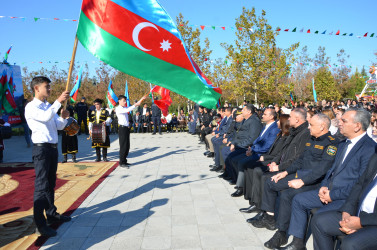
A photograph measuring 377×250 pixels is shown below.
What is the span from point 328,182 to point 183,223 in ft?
6.99

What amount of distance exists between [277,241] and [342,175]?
1134 mm

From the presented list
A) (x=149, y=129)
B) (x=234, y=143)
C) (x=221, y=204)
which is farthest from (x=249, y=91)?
(x=221, y=204)

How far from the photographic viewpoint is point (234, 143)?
6773mm

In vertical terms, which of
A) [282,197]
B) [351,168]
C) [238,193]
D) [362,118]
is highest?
[362,118]

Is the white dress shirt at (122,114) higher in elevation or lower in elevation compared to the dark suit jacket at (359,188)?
higher

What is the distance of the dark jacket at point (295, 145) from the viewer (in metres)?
4.41

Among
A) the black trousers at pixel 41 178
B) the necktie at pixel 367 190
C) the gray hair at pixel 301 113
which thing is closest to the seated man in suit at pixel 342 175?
the necktie at pixel 367 190

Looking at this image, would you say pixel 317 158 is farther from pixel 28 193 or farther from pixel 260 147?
pixel 28 193

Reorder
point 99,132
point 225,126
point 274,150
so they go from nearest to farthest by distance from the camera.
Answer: point 274,150 < point 99,132 < point 225,126

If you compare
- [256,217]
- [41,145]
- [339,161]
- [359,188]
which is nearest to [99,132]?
[41,145]

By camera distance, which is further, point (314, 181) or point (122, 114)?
point (122, 114)

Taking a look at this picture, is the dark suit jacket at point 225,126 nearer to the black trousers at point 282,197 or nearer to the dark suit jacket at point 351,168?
the black trousers at point 282,197

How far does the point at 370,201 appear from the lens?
8.98 feet

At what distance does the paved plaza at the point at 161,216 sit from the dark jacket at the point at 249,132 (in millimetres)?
1031
